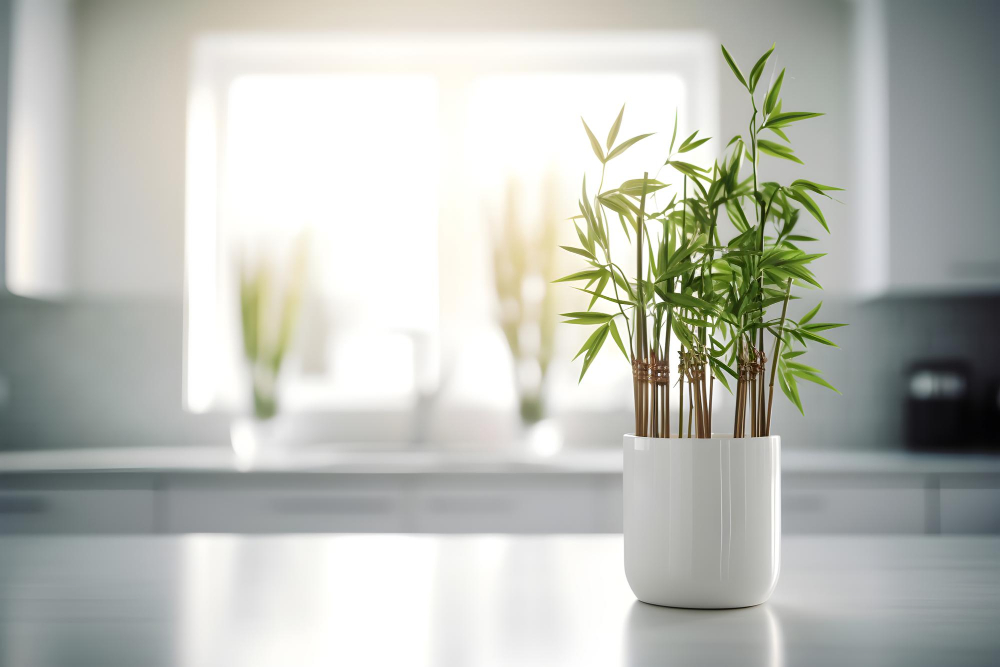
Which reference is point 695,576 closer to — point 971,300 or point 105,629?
point 105,629

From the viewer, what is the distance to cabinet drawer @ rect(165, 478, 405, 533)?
2111 mm

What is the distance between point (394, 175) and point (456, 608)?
2393mm

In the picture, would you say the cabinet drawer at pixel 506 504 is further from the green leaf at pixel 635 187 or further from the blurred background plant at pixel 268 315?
the green leaf at pixel 635 187

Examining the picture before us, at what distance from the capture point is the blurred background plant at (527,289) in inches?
100.0

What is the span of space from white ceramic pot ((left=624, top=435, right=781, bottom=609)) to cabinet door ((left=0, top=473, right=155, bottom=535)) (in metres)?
1.86

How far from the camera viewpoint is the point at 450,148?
2855 millimetres

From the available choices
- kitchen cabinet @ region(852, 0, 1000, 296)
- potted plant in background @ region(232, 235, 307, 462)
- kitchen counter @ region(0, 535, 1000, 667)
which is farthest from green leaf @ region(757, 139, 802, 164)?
potted plant in background @ region(232, 235, 307, 462)

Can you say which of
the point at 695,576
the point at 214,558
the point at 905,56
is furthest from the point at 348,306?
the point at 695,576

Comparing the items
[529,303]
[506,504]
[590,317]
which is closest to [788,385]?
[590,317]

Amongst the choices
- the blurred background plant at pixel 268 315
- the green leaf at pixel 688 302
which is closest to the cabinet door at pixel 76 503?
the blurred background plant at pixel 268 315

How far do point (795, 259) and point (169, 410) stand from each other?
2575 millimetres

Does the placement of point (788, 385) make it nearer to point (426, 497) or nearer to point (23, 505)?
point (426, 497)

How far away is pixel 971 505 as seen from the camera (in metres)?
2.06

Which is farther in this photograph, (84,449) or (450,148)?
(450,148)
